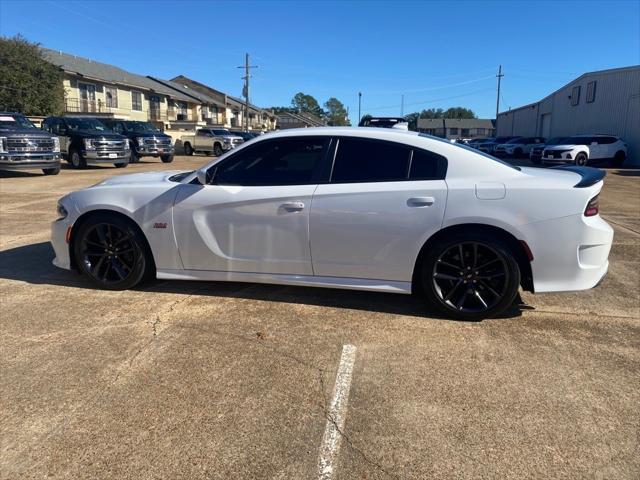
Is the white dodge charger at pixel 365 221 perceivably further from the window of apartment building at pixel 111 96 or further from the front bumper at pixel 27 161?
the window of apartment building at pixel 111 96

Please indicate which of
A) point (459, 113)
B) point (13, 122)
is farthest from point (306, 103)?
point (13, 122)

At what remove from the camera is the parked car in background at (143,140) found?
2277 cm

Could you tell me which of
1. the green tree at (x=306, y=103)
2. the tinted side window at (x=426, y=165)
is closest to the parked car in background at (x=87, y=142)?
the tinted side window at (x=426, y=165)

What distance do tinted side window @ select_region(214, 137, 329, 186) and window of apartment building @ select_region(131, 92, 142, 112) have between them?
48466 millimetres

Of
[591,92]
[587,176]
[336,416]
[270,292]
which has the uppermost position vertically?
[591,92]

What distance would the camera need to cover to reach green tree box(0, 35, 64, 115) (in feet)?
109

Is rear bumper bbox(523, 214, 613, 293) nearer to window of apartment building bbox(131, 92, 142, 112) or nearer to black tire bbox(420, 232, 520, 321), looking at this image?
black tire bbox(420, 232, 520, 321)

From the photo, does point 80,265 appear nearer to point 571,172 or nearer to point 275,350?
point 275,350

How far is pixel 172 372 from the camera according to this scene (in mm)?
3150

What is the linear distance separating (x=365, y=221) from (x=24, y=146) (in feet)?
47.8

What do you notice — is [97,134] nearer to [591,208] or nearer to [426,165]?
[426,165]

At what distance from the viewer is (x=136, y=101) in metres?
48.1

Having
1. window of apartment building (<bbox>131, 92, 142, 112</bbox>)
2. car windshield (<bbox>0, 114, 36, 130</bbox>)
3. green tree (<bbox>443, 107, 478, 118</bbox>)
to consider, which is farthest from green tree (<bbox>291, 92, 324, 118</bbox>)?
car windshield (<bbox>0, 114, 36, 130</bbox>)

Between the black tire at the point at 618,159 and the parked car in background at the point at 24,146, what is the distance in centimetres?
2553
